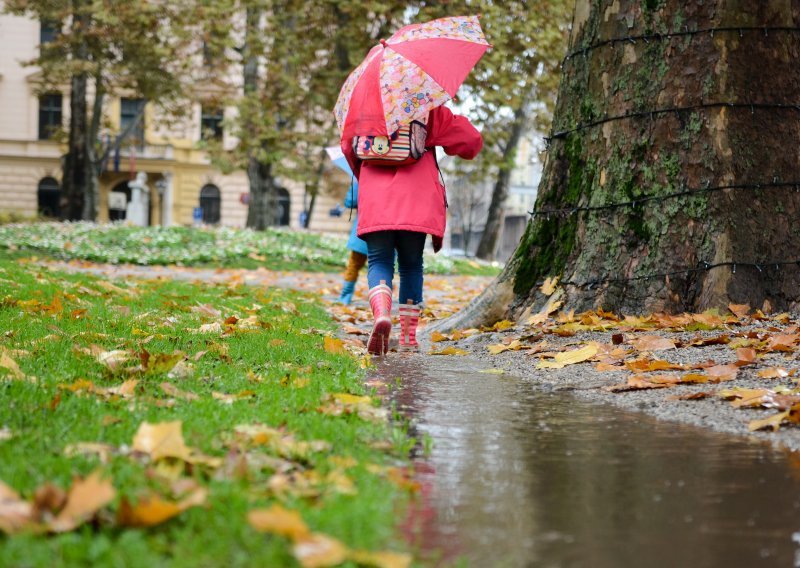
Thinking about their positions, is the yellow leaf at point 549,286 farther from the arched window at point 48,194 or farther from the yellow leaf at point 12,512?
the arched window at point 48,194

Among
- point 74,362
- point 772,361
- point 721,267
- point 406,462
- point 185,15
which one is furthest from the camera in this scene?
point 185,15

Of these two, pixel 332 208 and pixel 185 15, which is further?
pixel 332 208

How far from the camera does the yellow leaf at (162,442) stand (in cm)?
256

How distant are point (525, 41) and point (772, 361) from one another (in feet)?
56.0

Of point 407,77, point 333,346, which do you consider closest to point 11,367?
point 333,346

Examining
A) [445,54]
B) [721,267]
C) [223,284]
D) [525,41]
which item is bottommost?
[223,284]

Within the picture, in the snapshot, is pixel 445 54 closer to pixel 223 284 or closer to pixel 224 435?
pixel 224 435

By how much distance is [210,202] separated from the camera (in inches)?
1973

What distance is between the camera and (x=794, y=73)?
636 cm

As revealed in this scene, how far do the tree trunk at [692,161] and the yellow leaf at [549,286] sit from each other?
8 cm

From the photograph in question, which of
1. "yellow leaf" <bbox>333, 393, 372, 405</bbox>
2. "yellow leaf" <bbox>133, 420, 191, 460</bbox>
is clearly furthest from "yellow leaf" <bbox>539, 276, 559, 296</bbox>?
"yellow leaf" <bbox>133, 420, 191, 460</bbox>

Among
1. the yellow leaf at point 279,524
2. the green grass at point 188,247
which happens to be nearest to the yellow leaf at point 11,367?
the yellow leaf at point 279,524

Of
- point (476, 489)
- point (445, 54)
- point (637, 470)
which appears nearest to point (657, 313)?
point (445, 54)

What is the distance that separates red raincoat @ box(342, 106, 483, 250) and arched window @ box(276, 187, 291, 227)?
44.2m
